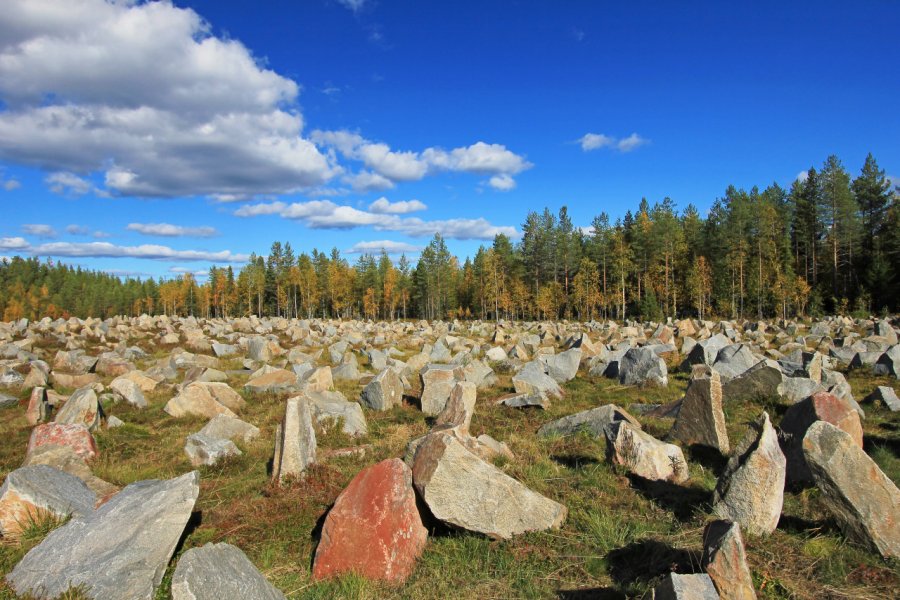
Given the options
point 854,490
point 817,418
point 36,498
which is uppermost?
point 817,418

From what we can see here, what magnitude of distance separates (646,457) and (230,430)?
739cm

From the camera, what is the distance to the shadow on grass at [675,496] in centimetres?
572

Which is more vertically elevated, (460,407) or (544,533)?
(460,407)

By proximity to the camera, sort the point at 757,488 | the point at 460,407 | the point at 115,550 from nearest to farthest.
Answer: the point at 115,550 < the point at 757,488 < the point at 460,407

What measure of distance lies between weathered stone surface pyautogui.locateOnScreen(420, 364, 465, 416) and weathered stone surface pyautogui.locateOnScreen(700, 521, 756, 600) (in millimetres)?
8006

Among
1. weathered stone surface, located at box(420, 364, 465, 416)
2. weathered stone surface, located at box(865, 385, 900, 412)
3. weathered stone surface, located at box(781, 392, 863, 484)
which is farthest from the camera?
weathered stone surface, located at box(420, 364, 465, 416)

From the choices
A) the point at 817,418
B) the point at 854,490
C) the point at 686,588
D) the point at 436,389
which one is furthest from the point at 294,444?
the point at 817,418

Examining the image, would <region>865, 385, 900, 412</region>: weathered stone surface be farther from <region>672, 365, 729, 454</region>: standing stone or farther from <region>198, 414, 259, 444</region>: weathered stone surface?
<region>198, 414, 259, 444</region>: weathered stone surface

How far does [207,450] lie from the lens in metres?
8.45

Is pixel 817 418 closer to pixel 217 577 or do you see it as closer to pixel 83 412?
pixel 217 577

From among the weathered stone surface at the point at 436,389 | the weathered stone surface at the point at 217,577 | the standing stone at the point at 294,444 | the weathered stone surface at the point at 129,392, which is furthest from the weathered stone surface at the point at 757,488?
the weathered stone surface at the point at 129,392

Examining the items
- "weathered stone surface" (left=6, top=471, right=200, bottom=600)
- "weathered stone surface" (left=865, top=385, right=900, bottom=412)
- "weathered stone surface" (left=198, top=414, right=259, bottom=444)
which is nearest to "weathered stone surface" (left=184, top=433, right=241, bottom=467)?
"weathered stone surface" (left=198, top=414, right=259, bottom=444)

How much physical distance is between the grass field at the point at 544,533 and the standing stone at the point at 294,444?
9.3 inches

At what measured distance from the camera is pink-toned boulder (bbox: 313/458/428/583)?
4957 millimetres
